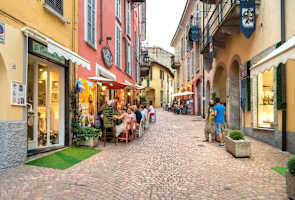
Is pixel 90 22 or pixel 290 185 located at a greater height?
pixel 90 22

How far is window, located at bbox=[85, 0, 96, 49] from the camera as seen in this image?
27.2 feet

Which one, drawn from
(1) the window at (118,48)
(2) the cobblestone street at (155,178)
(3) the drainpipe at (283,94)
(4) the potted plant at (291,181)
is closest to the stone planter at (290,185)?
(4) the potted plant at (291,181)

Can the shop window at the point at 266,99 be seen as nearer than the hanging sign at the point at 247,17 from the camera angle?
Yes

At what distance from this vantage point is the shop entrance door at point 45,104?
5918 millimetres

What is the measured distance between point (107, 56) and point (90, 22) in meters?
2.36

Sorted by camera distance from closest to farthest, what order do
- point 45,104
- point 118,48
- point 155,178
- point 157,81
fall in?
point 155,178 → point 45,104 → point 118,48 → point 157,81

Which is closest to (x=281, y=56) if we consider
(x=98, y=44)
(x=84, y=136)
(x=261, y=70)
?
(x=261, y=70)

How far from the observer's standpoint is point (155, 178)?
13.8 feet

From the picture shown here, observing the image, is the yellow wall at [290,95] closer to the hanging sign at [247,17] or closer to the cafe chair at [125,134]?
the hanging sign at [247,17]

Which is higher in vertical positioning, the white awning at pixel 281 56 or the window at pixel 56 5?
the window at pixel 56 5

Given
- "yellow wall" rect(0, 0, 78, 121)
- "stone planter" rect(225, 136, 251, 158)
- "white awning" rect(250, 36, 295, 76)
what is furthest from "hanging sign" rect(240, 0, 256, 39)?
"yellow wall" rect(0, 0, 78, 121)

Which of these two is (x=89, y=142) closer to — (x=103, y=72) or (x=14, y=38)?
(x=14, y=38)

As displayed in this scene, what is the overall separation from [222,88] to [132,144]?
10.7m

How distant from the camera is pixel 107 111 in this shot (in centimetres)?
739
